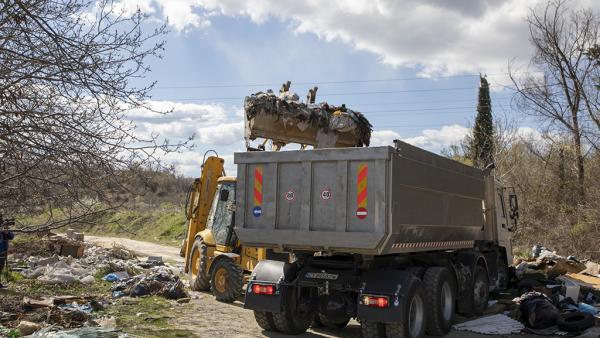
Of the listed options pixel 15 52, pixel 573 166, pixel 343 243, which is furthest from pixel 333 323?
pixel 573 166

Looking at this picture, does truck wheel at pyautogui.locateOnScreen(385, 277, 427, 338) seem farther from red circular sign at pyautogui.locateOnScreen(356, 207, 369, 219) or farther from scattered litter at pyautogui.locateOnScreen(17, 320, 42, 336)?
scattered litter at pyautogui.locateOnScreen(17, 320, 42, 336)

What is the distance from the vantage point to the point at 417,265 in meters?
8.84

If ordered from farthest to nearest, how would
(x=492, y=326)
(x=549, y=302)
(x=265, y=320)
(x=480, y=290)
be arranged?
1. (x=480, y=290)
2. (x=549, y=302)
3. (x=492, y=326)
4. (x=265, y=320)

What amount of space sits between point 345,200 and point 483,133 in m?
23.3

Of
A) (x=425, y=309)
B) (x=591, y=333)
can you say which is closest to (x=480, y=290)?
(x=591, y=333)

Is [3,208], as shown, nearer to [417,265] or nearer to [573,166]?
[417,265]

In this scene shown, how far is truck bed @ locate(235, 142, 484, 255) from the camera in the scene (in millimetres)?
7152

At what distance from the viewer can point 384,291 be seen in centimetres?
737

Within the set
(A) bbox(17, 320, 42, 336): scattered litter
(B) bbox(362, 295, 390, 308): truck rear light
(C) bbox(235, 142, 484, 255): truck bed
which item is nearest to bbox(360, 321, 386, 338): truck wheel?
(B) bbox(362, 295, 390, 308): truck rear light

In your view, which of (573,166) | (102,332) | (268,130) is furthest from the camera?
(573,166)

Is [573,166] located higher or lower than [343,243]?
higher

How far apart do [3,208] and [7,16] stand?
5.75ft

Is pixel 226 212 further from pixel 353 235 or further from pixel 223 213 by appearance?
pixel 353 235

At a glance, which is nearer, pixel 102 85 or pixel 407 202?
pixel 102 85
